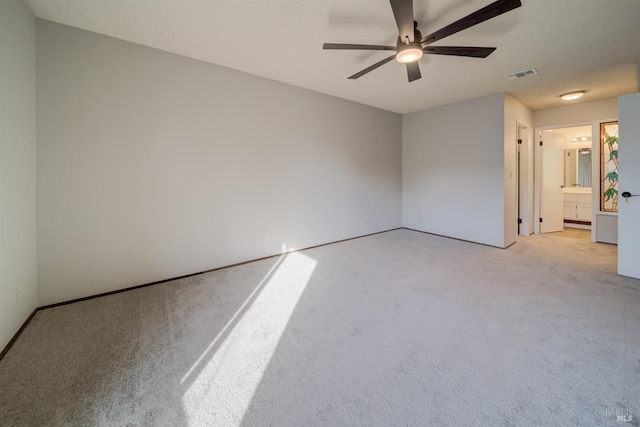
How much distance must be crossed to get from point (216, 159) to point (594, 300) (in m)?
4.31

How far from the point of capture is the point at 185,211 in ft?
10.1

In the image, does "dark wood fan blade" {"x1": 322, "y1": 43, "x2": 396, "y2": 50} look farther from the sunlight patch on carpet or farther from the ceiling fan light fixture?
the sunlight patch on carpet

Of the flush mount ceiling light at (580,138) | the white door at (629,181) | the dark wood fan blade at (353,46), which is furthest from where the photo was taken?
the flush mount ceiling light at (580,138)

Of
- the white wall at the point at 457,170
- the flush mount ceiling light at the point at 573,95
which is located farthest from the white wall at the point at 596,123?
the white wall at the point at 457,170

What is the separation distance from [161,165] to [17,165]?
3.53 ft

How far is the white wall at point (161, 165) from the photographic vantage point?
2412 mm

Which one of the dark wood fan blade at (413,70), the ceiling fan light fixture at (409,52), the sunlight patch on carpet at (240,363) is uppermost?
the dark wood fan blade at (413,70)

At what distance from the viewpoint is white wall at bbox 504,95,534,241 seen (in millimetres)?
4340

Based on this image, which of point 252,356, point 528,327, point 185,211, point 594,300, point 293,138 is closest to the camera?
point 252,356

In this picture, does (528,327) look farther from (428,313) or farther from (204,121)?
(204,121)

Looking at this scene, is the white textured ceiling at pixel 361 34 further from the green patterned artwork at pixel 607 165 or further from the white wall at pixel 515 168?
the green patterned artwork at pixel 607 165

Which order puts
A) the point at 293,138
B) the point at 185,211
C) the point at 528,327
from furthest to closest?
the point at 293,138 < the point at 185,211 < the point at 528,327

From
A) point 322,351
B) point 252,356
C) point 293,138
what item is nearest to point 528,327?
point 322,351

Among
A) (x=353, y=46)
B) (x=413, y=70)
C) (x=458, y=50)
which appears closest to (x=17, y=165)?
(x=353, y=46)
